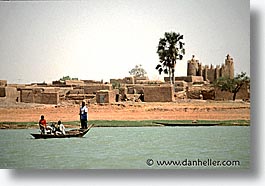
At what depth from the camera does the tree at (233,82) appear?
8.18ft

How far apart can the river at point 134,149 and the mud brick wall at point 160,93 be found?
14cm

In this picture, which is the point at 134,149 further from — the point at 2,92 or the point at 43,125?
the point at 2,92

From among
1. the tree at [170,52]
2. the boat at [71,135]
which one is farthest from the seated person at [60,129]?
the tree at [170,52]

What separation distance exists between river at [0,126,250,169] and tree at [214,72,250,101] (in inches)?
7.0

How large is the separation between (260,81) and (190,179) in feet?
1.83

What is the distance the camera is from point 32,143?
2594 millimetres

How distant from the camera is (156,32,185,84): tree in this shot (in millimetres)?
2549

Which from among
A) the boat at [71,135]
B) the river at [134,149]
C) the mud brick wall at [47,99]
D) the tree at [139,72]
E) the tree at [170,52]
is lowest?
the river at [134,149]

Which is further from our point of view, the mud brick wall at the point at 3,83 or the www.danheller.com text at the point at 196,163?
the mud brick wall at the point at 3,83

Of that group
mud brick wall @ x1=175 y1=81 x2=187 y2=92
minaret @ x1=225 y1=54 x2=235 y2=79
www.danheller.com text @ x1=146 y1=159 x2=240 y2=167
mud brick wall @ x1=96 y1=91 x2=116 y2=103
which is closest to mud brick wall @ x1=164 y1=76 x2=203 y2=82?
mud brick wall @ x1=175 y1=81 x2=187 y2=92

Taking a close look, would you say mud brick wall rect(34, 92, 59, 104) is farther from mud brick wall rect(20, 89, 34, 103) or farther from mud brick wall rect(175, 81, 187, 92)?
mud brick wall rect(175, 81, 187, 92)

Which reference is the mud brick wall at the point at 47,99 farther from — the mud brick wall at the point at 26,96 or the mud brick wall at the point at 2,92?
the mud brick wall at the point at 2,92

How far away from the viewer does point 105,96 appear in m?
2.60

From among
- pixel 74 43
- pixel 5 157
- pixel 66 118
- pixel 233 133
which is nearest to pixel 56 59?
pixel 74 43
